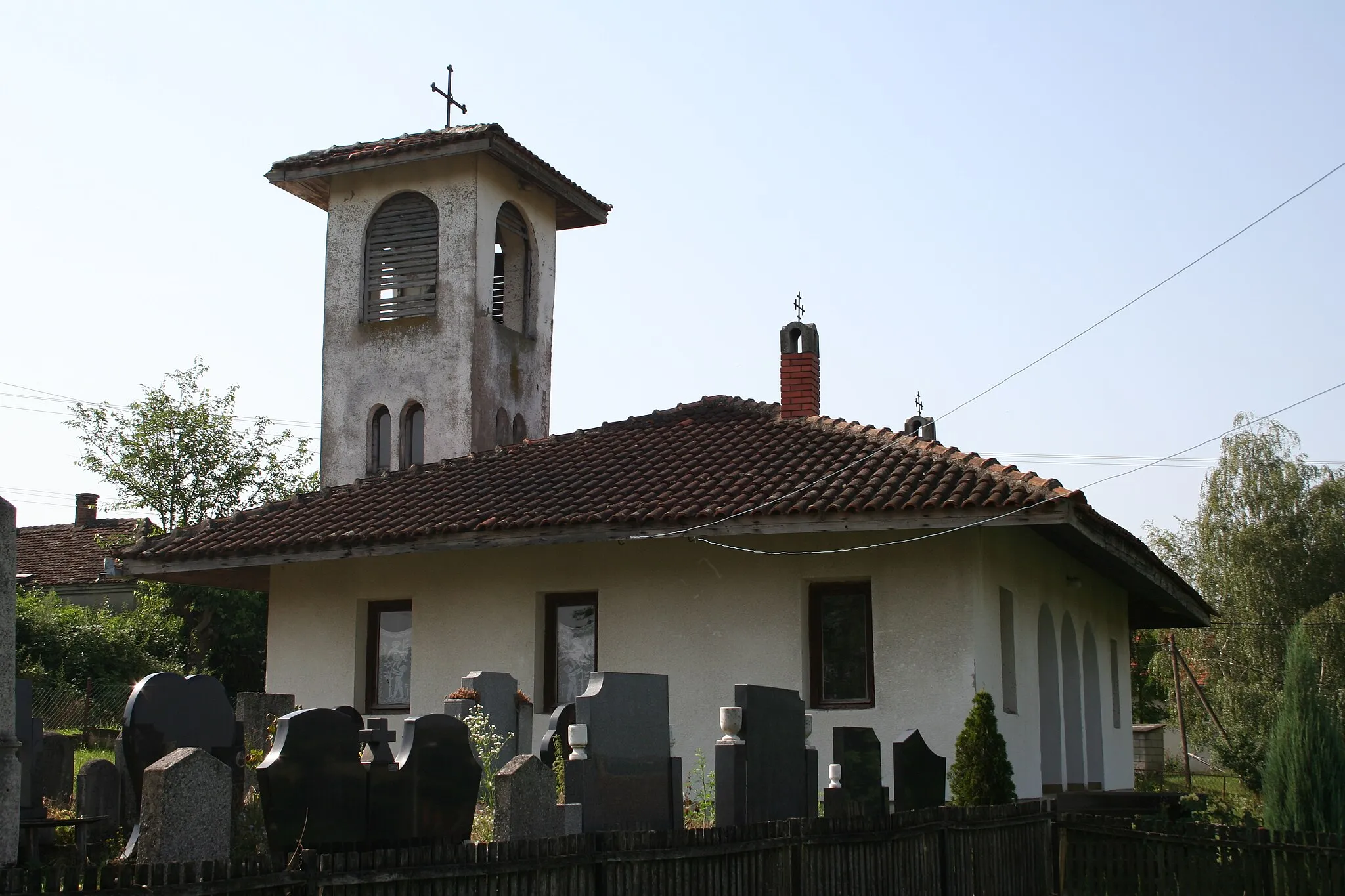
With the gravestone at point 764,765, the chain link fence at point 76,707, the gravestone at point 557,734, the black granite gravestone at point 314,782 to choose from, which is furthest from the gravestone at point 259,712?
the chain link fence at point 76,707

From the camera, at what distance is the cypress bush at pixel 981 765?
1270cm

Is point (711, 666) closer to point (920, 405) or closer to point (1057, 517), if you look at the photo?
point (1057, 517)

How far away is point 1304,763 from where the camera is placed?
17.2 metres

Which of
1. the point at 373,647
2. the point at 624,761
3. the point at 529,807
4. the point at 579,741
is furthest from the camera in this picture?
the point at 373,647

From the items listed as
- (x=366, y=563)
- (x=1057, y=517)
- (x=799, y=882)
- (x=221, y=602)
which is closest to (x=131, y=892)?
(x=799, y=882)

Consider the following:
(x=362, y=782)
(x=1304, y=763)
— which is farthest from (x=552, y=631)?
(x=1304, y=763)

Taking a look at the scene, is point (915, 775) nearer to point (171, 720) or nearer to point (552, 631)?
point (171, 720)

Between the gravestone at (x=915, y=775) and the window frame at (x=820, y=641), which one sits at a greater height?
the window frame at (x=820, y=641)

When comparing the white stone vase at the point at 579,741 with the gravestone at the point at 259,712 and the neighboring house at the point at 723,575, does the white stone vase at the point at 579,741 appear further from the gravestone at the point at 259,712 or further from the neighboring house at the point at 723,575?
the neighboring house at the point at 723,575

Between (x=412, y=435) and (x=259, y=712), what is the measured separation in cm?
960

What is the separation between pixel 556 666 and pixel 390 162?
10241 millimetres

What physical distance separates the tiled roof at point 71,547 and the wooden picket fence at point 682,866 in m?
33.4

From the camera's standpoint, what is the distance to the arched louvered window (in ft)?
75.9

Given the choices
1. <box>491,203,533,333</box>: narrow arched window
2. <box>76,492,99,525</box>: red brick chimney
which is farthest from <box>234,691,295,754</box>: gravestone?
<box>76,492,99,525</box>: red brick chimney
